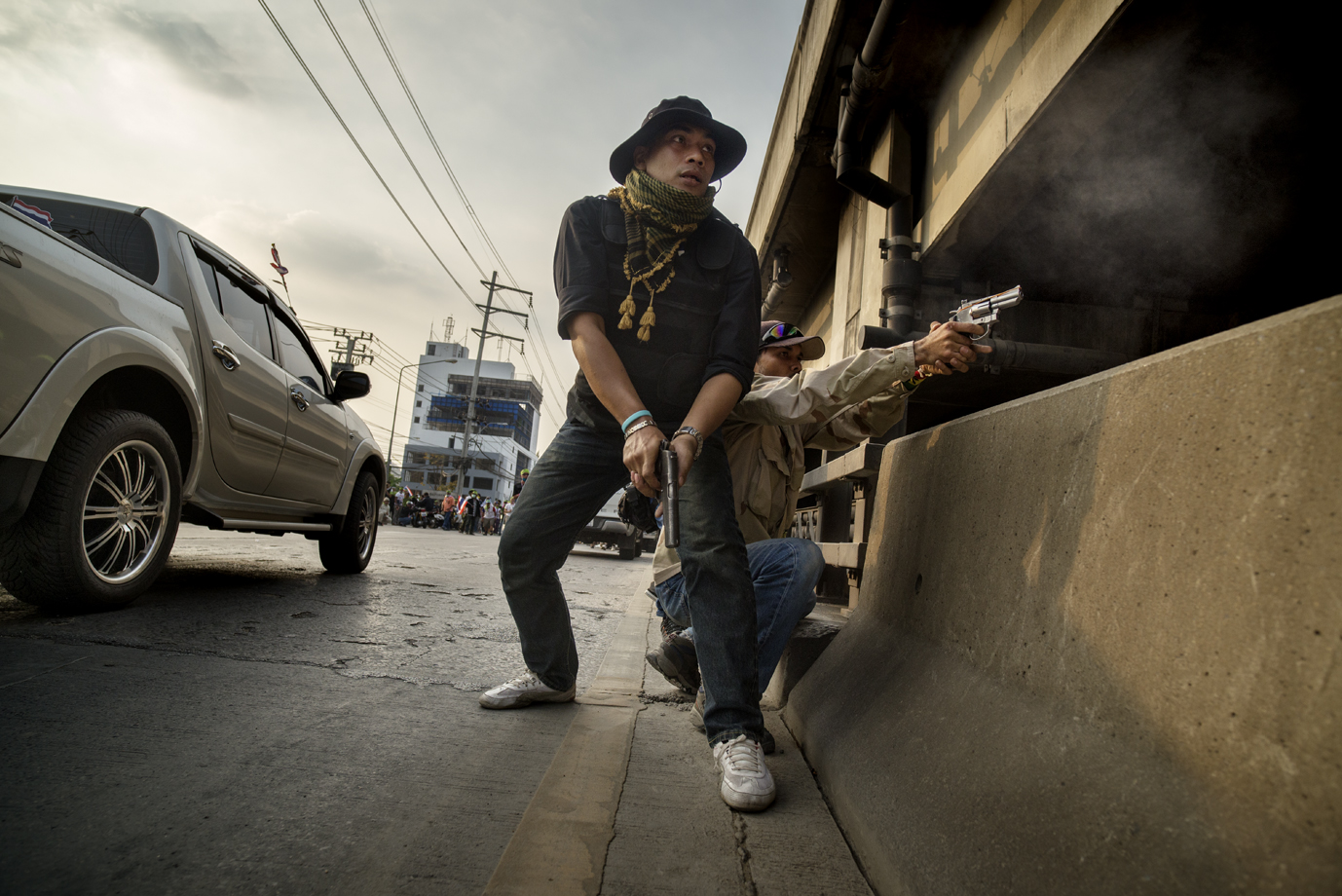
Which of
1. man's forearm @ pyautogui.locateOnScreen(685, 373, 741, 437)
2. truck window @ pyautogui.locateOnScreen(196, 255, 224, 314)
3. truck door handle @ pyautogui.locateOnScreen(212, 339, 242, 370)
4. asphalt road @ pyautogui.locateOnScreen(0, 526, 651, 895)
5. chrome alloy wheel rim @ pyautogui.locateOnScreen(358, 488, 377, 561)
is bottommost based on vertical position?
asphalt road @ pyautogui.locateOnScreen(0, 526, 651, 895)

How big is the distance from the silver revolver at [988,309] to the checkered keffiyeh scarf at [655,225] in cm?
93

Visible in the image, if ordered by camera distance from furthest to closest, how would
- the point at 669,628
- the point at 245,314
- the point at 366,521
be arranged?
the point at 366,521 < the point at 245,314 < the point at 669,628

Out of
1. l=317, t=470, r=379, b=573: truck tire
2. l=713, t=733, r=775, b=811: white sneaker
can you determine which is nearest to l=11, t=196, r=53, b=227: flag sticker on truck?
l=317, t=470, r=379, b=573: truck tire

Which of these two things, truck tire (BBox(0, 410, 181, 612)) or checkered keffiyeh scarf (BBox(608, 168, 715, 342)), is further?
truck tire (BBox(0, 410, 181, 612))

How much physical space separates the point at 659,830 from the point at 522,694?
0.97 metres

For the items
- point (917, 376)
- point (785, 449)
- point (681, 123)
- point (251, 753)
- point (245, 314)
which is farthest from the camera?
point (245, 314)

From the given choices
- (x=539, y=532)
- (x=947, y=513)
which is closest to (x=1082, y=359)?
(x=947, y=513)

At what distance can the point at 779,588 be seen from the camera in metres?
2.26

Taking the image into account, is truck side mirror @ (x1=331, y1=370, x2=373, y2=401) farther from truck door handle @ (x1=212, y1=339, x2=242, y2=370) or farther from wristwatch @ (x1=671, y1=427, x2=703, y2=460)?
wristwatch @ (x1=671, y1=427, x2=703, y2=460)

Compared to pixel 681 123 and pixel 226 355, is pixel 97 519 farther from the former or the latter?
pixel 681 123

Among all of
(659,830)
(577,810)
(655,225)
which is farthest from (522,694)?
(655,225)

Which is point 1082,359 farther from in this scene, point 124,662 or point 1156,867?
point 124,662

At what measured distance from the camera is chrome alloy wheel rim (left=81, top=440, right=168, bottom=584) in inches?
109

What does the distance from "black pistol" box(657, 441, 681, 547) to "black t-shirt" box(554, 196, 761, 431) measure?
0.30 m
